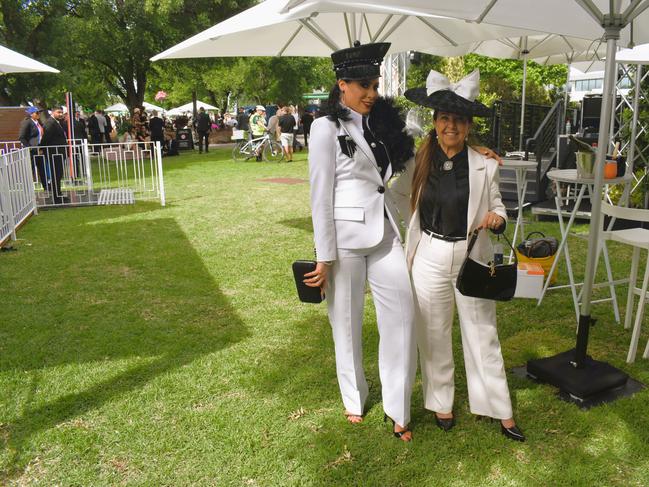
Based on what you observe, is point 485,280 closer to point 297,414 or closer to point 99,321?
point 297,414

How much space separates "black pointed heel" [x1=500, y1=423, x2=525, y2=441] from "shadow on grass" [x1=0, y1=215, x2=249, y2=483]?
2.35 metres

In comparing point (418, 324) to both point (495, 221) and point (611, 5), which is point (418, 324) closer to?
point (495, 221)

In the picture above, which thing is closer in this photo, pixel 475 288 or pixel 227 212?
pixel 475 288

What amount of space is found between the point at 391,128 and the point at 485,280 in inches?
37.9

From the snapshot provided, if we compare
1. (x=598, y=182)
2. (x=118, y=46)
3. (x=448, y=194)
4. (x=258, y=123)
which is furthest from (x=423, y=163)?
(x=118, y=46)

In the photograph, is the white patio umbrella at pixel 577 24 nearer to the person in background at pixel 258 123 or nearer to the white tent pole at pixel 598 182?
the white tent pole at pixel 598 182

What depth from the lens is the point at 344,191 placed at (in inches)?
125

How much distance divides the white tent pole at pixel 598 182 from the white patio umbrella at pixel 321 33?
9.22 ft

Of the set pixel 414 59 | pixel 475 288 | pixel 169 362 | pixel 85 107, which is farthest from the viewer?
pixel 85 107

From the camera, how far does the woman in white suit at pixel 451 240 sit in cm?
314

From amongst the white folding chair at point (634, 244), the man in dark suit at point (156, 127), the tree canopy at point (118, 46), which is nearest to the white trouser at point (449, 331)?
the white folding chair at point (634, 244)

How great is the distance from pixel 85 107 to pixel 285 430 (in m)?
53.8

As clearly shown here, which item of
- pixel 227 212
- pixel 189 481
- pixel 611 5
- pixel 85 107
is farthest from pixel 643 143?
pixel 85 107

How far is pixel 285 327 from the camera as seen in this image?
5203mm
